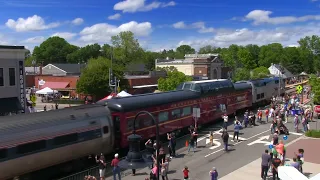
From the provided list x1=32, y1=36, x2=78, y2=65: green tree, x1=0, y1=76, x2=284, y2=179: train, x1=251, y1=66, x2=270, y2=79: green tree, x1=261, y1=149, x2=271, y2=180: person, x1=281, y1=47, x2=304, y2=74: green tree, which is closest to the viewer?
x1=0, y1=76, x2=284, y2=179: train

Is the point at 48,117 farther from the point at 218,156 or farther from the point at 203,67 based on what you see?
the point at 203,67

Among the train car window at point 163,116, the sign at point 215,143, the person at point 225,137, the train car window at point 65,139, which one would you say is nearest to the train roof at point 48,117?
the train car window at point 65,139

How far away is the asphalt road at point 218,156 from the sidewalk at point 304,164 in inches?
20.3

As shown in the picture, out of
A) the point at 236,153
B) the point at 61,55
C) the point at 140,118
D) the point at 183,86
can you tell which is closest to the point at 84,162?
the point at 140,118

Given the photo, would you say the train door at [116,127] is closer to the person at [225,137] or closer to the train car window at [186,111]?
the person at [225,137]

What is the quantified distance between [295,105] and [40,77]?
48.2 m

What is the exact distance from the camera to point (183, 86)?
29688mm

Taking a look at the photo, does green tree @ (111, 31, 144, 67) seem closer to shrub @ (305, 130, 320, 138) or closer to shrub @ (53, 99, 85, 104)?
shrub @ (53, 99, 85, 104)

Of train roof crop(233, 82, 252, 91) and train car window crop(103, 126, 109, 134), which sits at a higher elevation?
train roof crop(233, 82, 252, 91)

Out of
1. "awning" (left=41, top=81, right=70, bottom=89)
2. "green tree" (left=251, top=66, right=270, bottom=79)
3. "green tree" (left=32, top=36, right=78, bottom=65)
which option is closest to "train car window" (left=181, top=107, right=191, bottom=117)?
"awning" (left=41, top=81, right=70, bottom=89)

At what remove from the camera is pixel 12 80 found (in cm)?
3300

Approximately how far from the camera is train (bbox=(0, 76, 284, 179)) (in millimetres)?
14797

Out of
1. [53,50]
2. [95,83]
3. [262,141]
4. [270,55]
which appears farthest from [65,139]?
[270,55]

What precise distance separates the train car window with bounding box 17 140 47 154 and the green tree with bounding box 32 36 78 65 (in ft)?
417
